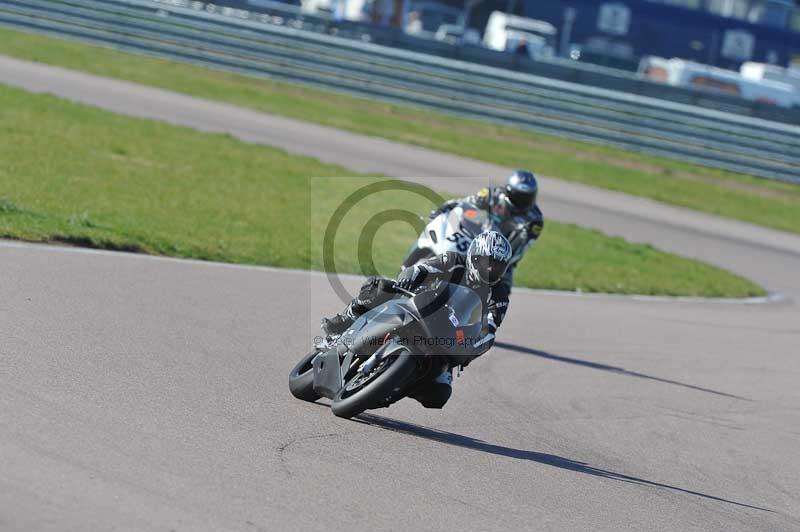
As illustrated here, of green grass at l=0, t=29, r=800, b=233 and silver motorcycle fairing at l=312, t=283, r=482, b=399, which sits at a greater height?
silver motorcycle fairing at l=312, t=283, r=482, b=399

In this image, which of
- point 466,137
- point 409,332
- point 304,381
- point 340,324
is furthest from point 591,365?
point 466,137

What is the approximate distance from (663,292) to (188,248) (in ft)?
24.1

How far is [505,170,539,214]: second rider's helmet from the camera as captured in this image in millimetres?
10938

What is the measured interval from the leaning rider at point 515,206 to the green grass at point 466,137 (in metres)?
13.1

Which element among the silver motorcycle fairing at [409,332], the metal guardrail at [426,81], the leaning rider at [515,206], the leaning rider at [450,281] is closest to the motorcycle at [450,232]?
the leaning rider at [515,206]

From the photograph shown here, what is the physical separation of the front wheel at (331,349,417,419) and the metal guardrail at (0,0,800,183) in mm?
20116

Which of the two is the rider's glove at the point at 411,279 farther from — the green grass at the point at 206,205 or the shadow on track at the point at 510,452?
the green grass at the point at 206,205

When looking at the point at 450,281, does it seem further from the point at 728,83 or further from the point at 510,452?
the point at 728,83

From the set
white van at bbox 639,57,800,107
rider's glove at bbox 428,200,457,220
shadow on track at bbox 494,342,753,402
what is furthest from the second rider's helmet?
white van at bbox 639,57,800,107

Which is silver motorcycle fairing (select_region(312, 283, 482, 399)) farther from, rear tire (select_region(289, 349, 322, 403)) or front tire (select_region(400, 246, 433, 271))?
front tire (select_region(400, 246, 433, 271))

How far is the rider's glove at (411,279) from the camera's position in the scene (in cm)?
732

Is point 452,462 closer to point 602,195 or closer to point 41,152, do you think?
point 41,152

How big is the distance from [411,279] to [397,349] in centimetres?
64

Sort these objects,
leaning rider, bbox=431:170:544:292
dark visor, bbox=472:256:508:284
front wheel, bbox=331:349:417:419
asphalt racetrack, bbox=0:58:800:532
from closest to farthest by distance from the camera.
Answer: asphalt racetrack, bbox=0:58:800:532 → front wheel, bbox=331:349:417:419 → dark visor, bbox=472:256:508:284 → leaning rider, bbox=431:170:544:292
